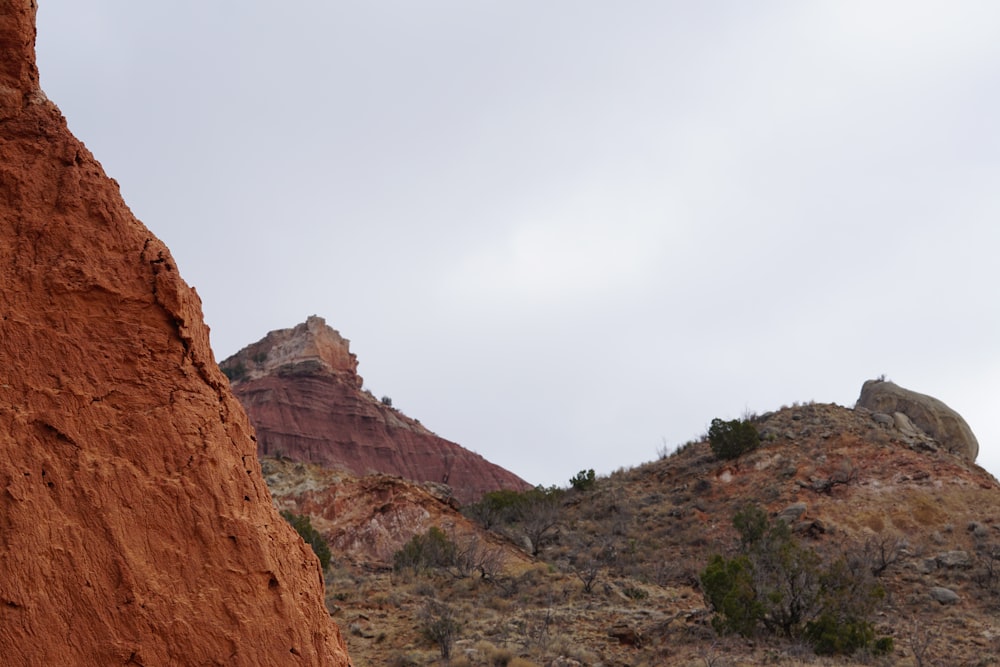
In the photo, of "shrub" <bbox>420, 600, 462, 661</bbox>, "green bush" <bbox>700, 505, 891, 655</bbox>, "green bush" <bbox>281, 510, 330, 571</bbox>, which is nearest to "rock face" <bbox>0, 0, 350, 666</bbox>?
"shrub" <bbox>420, 600, 462, 661</bbox>

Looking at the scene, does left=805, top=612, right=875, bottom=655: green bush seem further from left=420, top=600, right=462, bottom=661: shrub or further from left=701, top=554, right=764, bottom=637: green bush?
left=420, top=600, right=462, bottom=661: shrub

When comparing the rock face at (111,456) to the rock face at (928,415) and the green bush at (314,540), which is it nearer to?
the green bush at (314,540)

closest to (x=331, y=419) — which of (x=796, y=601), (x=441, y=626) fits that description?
(x=441, y=626)

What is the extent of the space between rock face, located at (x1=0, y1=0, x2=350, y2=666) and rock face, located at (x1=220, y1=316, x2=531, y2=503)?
138ft

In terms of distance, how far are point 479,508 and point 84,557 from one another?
85.1 ft

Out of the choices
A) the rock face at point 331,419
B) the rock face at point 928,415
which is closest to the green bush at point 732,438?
the rock face at point 928,415

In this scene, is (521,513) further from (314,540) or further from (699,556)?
(314,540)

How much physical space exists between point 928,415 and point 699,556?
18477 mm

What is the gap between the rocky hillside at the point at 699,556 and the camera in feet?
45.9

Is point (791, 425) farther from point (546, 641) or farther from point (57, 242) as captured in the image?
point (57, 242)

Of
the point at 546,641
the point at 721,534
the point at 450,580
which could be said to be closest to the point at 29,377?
the point at 546,641

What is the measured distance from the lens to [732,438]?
3338cm

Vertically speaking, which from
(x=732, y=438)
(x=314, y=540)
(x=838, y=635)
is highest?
(x=732, y=438)

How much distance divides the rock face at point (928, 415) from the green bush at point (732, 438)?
6.58 metres
